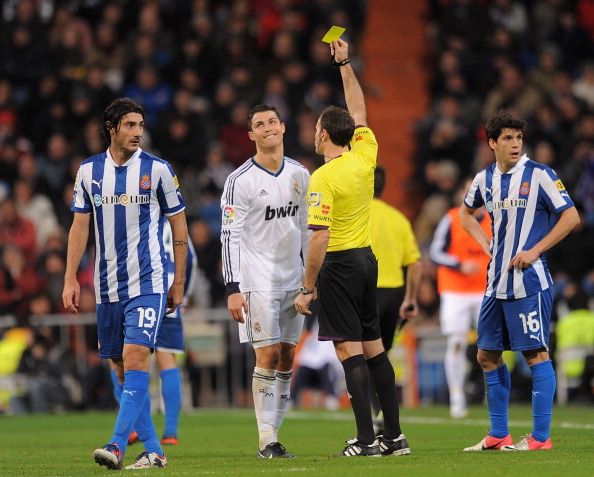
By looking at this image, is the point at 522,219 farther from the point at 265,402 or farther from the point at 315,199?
the point at 265,402

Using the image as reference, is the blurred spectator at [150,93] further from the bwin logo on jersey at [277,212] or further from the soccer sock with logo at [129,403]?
the soccer sock with logo at [129,403]

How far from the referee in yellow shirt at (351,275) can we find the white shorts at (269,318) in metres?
0.44

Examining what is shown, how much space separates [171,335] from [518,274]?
3.51m

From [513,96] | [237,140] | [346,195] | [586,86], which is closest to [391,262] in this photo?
[346,195]

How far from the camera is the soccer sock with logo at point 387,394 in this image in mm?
9867

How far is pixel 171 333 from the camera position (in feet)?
41.0

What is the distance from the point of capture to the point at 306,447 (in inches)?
454

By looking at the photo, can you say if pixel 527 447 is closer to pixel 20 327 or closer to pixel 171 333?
pixel 171 333

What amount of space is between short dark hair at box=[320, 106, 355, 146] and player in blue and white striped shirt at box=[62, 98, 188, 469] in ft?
3.62

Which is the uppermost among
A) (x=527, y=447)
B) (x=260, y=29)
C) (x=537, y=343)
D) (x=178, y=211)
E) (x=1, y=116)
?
(x=260, y=29)

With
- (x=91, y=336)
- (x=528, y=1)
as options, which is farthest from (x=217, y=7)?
(x=91, y=336)

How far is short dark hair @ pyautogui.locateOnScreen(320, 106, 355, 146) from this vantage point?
977cm

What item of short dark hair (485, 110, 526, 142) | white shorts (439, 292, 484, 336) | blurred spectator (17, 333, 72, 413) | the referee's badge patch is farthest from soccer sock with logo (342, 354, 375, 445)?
blurred spectator (17, 333, 72, 413)

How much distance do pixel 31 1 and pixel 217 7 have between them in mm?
3298
